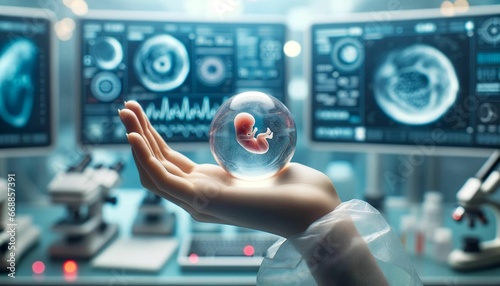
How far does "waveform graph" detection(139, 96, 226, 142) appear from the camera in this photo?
1.55 metres

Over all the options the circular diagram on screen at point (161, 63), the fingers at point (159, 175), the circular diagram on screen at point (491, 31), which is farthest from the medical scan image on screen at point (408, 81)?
the fingers at point (159, 175)

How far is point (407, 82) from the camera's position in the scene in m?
1.51

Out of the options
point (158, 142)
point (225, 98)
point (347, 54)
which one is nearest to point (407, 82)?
point (347, 54)

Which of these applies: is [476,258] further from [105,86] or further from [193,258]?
[105,86]

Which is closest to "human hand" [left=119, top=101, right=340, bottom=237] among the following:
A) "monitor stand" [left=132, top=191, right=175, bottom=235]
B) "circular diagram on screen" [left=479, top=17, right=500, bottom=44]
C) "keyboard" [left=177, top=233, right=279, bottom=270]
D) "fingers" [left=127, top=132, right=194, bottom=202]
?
"fingers" [left=127, top=132, right=194, bottom=202]

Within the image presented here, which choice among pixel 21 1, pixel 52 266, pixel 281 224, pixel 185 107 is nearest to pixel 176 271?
pixel 52 266

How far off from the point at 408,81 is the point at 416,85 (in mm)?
26

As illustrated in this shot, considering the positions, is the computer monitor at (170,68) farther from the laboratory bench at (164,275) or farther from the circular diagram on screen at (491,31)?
the circular diagram on screen at (491,31)

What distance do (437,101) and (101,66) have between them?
0.99 meters

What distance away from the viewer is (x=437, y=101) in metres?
1.48

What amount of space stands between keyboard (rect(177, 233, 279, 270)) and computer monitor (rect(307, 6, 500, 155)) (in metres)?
0.41

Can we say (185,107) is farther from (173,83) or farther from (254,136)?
(254,136)

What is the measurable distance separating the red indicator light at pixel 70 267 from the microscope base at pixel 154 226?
9.1 inches

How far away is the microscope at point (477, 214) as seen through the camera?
126 centimetres
